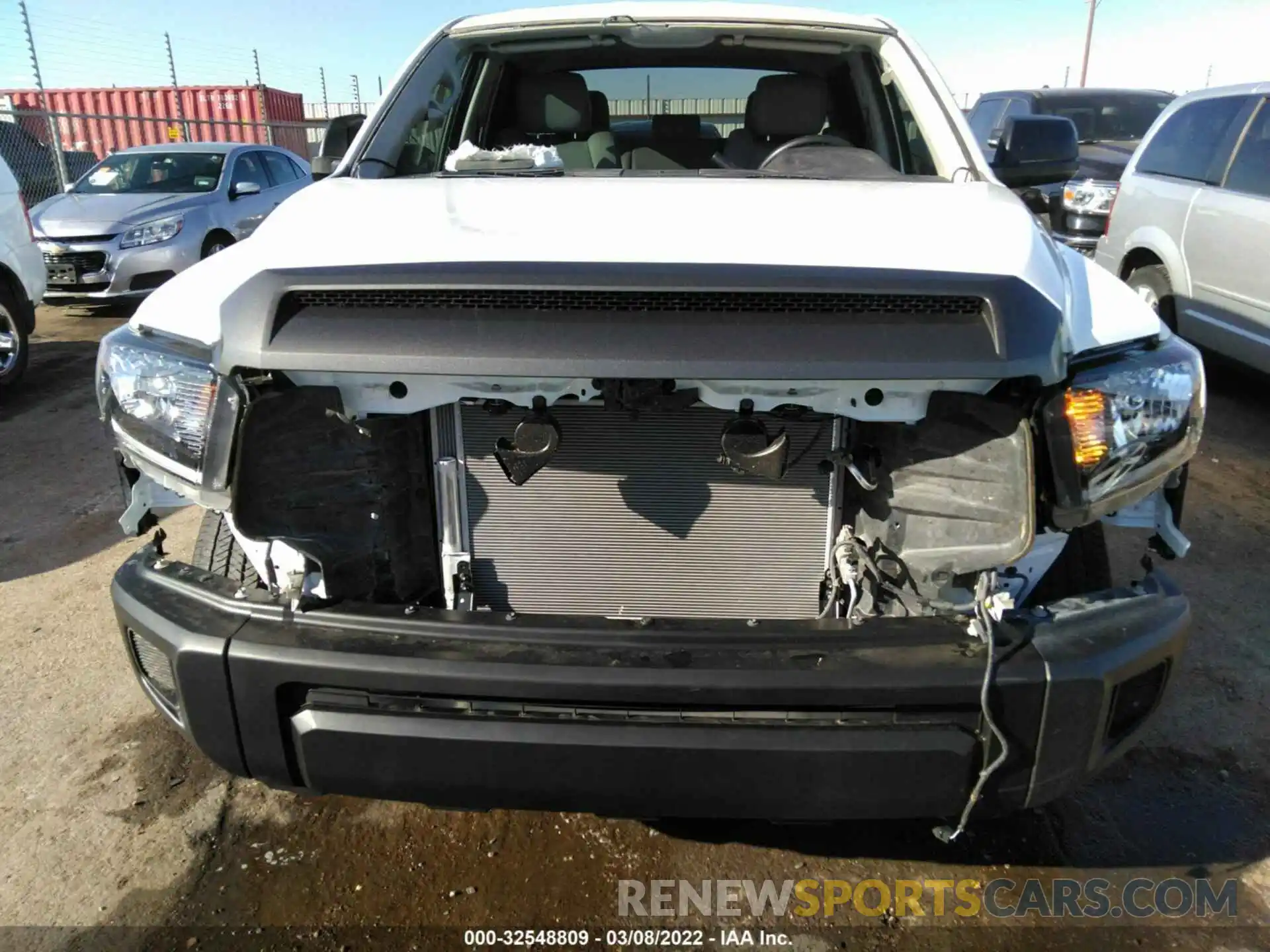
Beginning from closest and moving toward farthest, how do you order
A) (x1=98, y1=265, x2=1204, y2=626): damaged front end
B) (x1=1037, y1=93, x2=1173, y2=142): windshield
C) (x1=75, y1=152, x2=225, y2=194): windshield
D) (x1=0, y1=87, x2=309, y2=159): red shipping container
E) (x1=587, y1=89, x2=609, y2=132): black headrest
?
1. (x1=98, y1=265, x2=1204, y2=626): damaged front end
2. (x1=587, y1=89, x2=609, y2=132): black headrest
3. (x1=1037, y1=93, x2=1173, y2=142): windshield
4. (x1=75, y1=152, x2=225, y2=194): windshield
5. (x1=0, y1=87, x2=309, y2=159): red shipping container

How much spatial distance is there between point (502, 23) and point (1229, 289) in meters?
4.58

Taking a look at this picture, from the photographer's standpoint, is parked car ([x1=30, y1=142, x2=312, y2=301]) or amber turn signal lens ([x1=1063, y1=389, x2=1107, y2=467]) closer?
amber turn signal lens ([x1=1063, y1=389, x2=1107, y2=467])

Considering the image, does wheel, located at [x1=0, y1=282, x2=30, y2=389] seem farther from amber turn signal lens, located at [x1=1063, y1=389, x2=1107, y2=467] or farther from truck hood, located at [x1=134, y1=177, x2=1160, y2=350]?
amber turn signal lens, located at [x1=1063, y1=389, x2=1107, y2=467]

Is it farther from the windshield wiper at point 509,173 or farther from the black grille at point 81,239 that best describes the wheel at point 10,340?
the windshield wiper at point 509,173

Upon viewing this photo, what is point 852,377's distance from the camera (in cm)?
Answer: 146

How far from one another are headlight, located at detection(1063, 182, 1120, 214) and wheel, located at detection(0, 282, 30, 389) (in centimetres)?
820

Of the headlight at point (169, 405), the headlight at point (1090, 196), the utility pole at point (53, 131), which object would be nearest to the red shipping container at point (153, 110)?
the utility pole at point (53, 131)

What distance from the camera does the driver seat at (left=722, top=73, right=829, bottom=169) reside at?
9.96ft

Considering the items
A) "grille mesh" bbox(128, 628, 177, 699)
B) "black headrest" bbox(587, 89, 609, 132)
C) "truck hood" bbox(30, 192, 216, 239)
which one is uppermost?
"black headrest" bbox(587, 89, 609, 132)

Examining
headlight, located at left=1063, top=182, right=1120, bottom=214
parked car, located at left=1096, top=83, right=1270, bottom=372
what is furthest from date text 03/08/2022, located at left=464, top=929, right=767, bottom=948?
headlight, located at left=1063, top=182, right=1120, bottom=214

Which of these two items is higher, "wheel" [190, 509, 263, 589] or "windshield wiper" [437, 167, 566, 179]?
"windshield wiper" [437, 167, 566, 179]

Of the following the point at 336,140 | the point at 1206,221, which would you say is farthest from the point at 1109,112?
the point at 336,140

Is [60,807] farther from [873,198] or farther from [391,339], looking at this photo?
[873,198]

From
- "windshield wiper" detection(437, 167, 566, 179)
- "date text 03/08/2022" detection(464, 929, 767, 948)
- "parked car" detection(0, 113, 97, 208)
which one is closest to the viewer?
"date text 03/08/2022" detection(464, 929, 767, 948)
